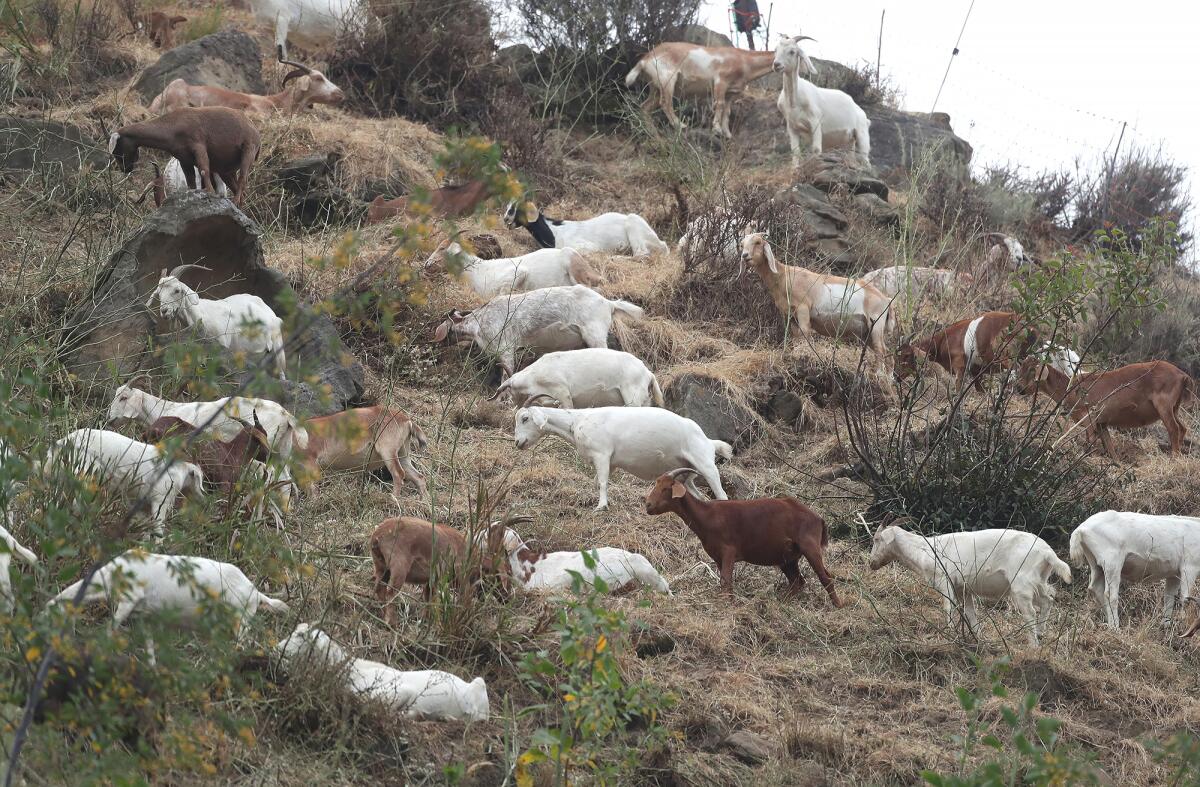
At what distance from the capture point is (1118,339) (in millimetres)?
12242

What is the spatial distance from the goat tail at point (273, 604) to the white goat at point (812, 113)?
11555 millimetres

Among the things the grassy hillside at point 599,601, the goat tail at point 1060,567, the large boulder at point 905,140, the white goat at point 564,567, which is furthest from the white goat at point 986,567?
the large boulder at point 905,140

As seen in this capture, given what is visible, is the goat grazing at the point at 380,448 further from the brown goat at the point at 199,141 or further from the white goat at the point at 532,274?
the white goat at the point at 532,274

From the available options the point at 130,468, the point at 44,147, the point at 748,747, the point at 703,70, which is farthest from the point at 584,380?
the point at 703,70

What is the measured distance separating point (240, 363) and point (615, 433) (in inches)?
178

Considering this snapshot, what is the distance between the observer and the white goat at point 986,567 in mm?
6637

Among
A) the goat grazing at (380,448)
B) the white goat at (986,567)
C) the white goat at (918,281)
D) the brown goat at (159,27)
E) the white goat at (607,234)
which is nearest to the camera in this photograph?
the white goat at (986,567)

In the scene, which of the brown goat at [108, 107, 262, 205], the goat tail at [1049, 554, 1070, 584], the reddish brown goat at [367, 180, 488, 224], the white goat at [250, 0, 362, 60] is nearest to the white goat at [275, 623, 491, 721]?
the goat tail at [1049, 554, 1070, 584]

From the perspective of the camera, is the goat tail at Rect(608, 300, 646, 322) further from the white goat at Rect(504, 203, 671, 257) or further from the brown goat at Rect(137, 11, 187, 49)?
the brown goat at Rect(137, 11, 187, 49)

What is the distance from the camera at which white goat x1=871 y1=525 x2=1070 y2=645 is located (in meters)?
6.64

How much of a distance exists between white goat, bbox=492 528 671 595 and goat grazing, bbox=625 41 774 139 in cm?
1115

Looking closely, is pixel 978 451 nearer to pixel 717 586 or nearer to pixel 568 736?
pixel 717 586

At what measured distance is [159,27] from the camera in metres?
15.6

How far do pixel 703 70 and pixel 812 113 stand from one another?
1.75m
